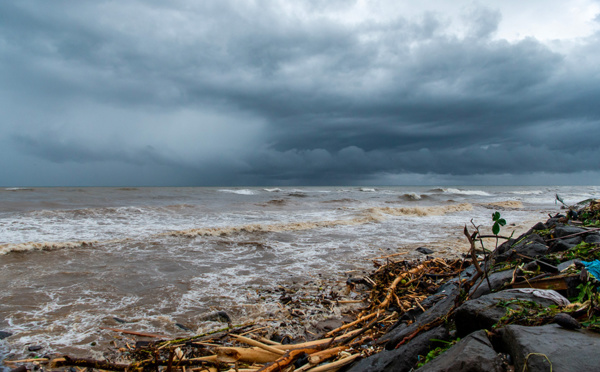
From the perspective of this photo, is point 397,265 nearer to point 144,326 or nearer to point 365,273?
point 365,273

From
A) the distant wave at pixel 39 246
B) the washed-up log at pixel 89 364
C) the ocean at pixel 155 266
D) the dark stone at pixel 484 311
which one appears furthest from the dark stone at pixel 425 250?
the distant wave at pixel 39 246

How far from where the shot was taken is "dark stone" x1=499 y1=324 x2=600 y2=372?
1.51 metres

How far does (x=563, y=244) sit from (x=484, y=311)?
2786mm

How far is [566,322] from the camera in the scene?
72.3 inches

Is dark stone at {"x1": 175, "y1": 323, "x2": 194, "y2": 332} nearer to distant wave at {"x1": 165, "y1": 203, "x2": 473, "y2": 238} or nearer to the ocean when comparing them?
the ocean

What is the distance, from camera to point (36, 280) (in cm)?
620

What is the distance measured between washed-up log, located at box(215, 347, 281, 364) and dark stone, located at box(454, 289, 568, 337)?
1612 millimetres

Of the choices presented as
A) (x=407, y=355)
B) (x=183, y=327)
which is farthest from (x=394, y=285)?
(x=183, y=327)

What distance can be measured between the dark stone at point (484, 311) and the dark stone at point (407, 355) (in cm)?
17

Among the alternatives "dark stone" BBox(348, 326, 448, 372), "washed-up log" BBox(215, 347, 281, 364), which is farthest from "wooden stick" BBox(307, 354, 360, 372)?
"washed-up log" BBox(215, 347, 281, 364)

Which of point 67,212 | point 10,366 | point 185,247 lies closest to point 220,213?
point 67,212

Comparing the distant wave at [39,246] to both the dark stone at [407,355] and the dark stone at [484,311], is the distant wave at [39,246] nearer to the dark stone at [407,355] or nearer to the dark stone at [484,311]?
the dark stone at [407,355]

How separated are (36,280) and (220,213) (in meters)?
12.0

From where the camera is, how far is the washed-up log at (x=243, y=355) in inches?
112
